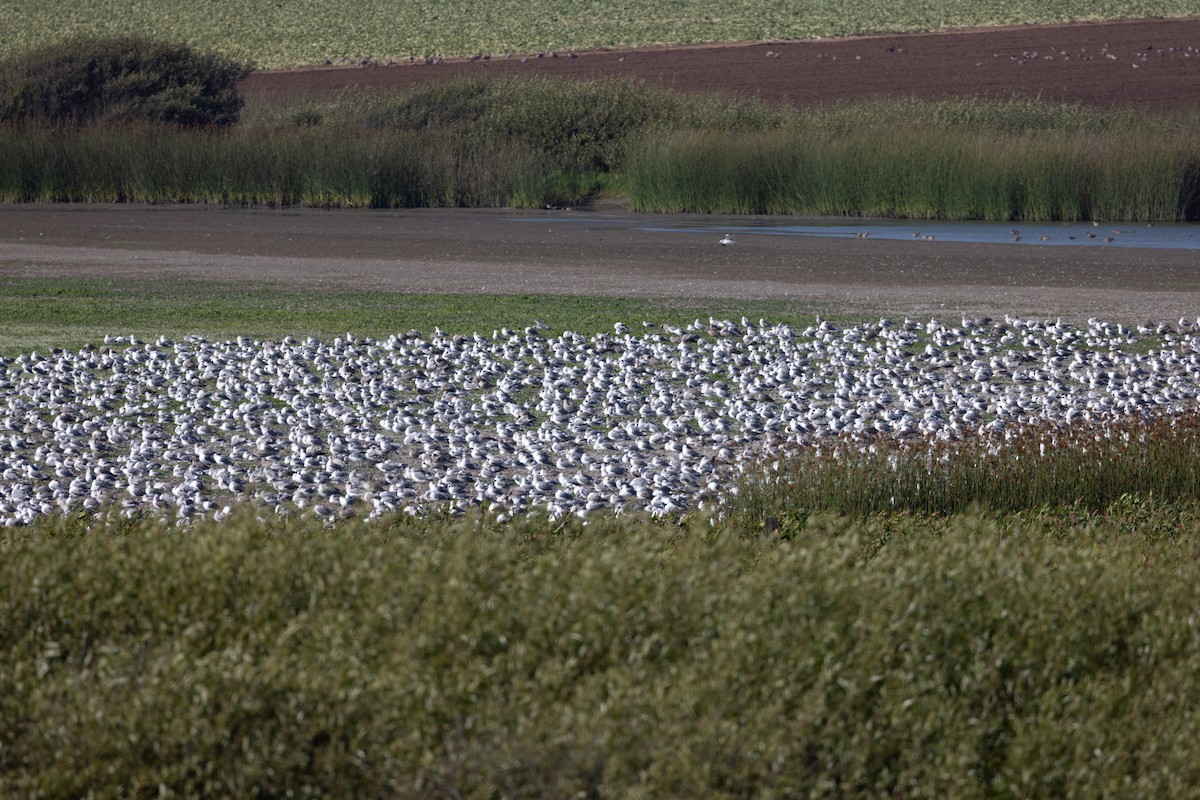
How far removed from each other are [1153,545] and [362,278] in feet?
44.7

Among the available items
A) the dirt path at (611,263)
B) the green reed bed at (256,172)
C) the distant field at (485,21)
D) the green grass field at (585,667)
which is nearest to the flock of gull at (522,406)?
the green grass field at (585,667)

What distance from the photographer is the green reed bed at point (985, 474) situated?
809cm

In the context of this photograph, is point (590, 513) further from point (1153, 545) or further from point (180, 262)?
point (180, 262)

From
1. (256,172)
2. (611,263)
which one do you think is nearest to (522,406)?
(611,263)

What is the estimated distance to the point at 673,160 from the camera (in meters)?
31.5

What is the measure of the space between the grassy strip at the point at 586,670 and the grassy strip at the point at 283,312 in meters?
9.16

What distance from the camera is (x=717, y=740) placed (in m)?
4.18

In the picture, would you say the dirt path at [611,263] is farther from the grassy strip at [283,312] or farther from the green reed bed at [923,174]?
the green reed bed at [923,174]

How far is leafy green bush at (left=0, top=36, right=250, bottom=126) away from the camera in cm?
4231

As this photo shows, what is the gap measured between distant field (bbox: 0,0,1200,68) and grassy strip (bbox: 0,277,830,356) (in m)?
47.8

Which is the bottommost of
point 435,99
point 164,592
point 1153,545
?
point 1153,545

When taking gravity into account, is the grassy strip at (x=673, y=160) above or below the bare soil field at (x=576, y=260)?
above

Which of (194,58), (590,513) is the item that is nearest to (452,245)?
(590,513)

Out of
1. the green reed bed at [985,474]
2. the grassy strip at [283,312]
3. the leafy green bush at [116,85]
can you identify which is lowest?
the green reed bed at [985,474]
